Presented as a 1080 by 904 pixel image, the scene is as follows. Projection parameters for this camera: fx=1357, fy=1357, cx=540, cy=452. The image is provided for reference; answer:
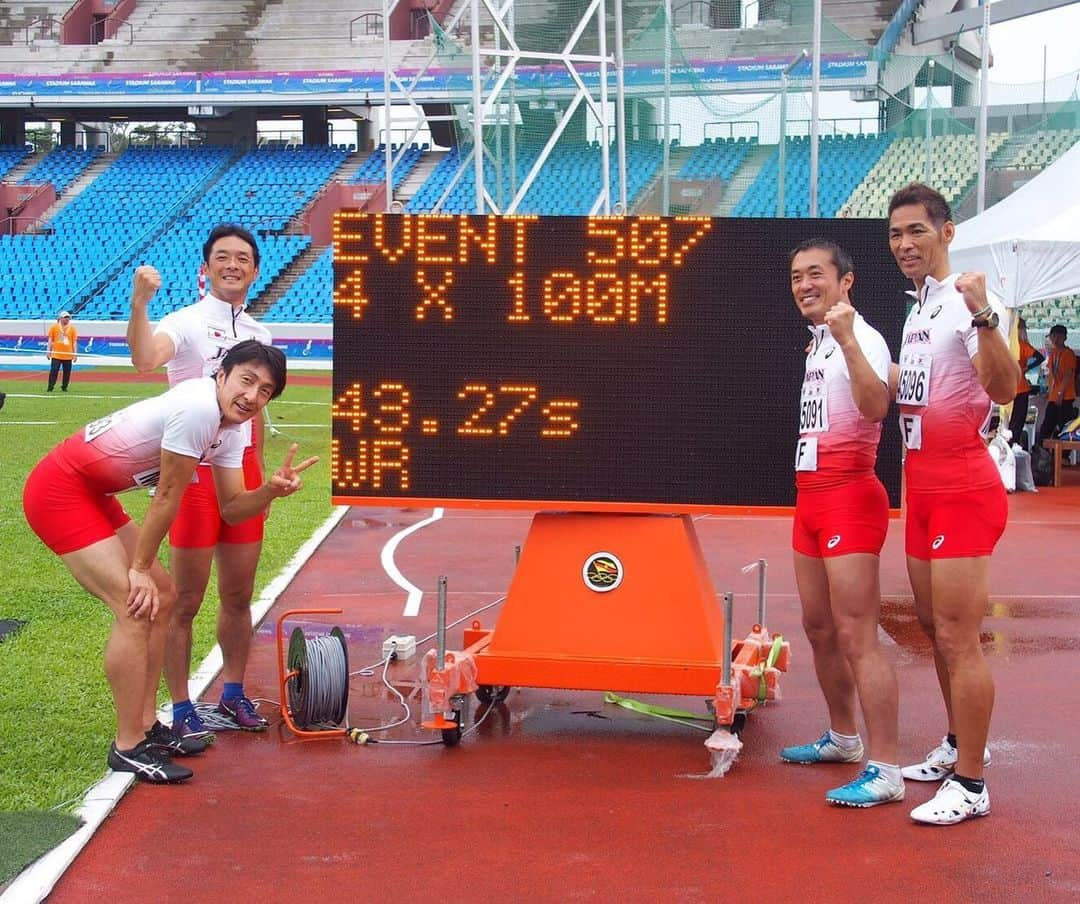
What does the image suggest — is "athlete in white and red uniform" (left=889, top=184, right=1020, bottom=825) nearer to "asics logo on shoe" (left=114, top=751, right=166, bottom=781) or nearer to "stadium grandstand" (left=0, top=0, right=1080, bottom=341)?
"asics logo on shoe" (left=114, top=751, right=166, bottom=781)

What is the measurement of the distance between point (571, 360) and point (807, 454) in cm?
115

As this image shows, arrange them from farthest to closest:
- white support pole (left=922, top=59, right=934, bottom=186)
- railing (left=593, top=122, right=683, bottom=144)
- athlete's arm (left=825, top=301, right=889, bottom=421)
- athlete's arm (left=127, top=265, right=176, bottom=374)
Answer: white support pole (left=922, top=59, right=934, bottom=186)
railing (left=593, top=122, right=683, bottom=144)
athlete's arm (left=127, top=265, right=176, bottom=374)
athlete's arm (left=825, top=301, right=889, bottom=421)

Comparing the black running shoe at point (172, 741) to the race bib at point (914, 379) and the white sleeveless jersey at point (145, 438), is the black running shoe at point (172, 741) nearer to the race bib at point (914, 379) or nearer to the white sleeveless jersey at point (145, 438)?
the white sleeveless jersey at point (145, 438)

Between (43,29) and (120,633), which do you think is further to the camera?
(43,29)

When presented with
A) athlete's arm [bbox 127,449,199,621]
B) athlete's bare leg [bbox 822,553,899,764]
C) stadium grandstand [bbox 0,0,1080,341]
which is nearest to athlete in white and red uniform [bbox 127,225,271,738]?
athlete's arm [bbox 127,449,199,621]

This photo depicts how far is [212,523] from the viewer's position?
6.02 meters

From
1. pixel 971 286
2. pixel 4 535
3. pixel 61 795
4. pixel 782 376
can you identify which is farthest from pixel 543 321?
pixel 4 535

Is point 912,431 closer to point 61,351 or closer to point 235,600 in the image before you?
point 235,600

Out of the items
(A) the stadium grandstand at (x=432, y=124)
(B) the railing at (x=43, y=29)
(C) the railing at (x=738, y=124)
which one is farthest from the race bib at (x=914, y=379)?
(B) the railing at (x=43, y=29)

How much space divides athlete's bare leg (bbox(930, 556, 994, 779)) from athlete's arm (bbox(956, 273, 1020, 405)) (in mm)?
659

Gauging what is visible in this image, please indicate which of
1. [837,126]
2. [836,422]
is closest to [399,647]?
[836,422]

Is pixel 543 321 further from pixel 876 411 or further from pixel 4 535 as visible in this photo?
pixel 4 535

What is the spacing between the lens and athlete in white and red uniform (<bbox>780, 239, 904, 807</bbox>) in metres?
5.25

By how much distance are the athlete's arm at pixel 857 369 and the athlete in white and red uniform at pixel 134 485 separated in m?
2.16
